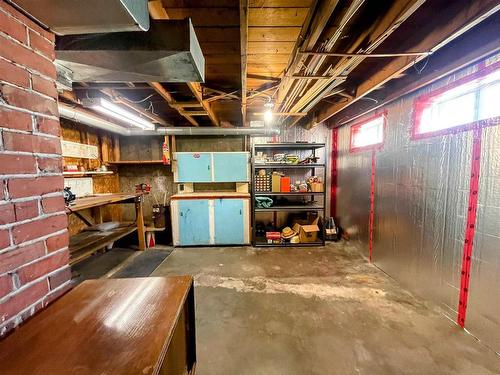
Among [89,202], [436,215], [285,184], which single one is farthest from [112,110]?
[436,215]

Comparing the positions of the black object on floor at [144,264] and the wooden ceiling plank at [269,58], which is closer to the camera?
the wooden ceiling plank at [269,58]

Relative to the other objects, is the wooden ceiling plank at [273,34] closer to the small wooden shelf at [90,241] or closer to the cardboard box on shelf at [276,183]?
the cardboard box on shelf at [276,183]

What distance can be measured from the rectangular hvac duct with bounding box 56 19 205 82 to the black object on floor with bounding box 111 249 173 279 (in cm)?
234

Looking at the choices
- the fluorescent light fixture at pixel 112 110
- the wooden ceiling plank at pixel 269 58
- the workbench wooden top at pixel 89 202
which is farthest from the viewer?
the fluorescent light fixture at pixel 112 110

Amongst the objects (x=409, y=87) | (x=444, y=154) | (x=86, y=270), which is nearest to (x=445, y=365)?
(x=444, y=154)

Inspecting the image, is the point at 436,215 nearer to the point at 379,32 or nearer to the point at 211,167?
the point at 379,32

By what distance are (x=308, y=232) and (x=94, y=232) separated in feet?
10.5

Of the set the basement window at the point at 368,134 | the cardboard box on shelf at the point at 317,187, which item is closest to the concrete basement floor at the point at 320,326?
the cardboard box on shelf at the point at 317,187

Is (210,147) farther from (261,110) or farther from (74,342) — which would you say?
(74,342)

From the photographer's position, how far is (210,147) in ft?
13.2

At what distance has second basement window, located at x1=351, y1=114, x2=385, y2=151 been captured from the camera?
2682 millimetres

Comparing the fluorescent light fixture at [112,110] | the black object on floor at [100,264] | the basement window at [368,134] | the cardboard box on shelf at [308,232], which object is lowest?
the black object on floor at [100,264]

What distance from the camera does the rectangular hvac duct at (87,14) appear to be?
73cm

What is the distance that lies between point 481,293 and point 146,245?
4.05 m
